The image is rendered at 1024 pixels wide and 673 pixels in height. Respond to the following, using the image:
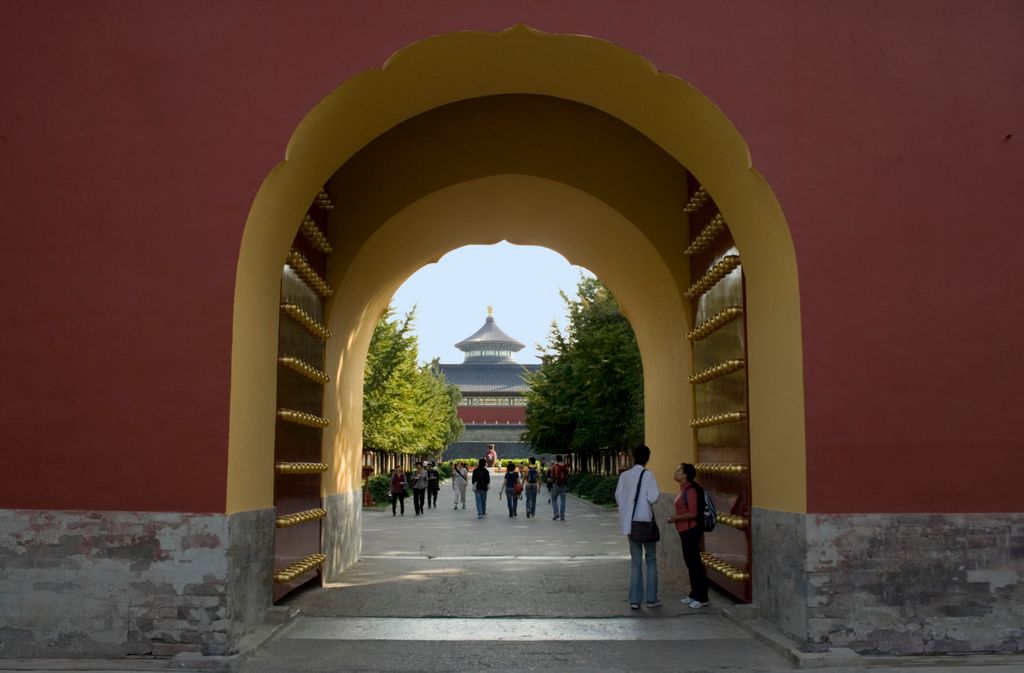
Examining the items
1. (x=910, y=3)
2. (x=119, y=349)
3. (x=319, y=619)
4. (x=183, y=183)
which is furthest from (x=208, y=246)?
(x=910, y=3)

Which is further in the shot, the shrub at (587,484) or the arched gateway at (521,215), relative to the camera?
the shrub at (587,484)

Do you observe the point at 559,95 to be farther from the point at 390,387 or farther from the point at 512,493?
the point at 390,387

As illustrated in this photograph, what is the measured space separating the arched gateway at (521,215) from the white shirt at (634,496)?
1.09 meters

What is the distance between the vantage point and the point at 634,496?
9719 millimetres

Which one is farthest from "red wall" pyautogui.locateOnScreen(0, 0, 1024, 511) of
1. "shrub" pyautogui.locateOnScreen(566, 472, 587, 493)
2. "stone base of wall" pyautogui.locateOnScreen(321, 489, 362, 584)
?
"shrub" pyautogui.locateOnScreen(566, 472, 587, 493)

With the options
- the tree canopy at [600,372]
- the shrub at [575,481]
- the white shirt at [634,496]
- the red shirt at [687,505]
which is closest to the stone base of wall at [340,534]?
the white shirt at [634,496]

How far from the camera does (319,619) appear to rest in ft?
29.4

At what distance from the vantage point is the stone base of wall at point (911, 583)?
7.15 m

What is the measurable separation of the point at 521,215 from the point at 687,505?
4.74 m

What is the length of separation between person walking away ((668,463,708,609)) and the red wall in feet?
7.68

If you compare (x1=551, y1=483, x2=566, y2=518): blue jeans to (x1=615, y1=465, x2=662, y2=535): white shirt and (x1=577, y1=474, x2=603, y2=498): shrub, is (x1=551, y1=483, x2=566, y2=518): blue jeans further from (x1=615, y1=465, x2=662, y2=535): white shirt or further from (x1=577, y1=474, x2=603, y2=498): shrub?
(x1=615, y1=465, x2=662, y2=535): white shirt

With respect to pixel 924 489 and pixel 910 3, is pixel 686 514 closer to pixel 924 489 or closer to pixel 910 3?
pixel 924 489

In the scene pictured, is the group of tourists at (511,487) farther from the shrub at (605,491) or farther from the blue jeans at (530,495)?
the shrub at (605,491)

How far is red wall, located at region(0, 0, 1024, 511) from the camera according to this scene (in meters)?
7.24
